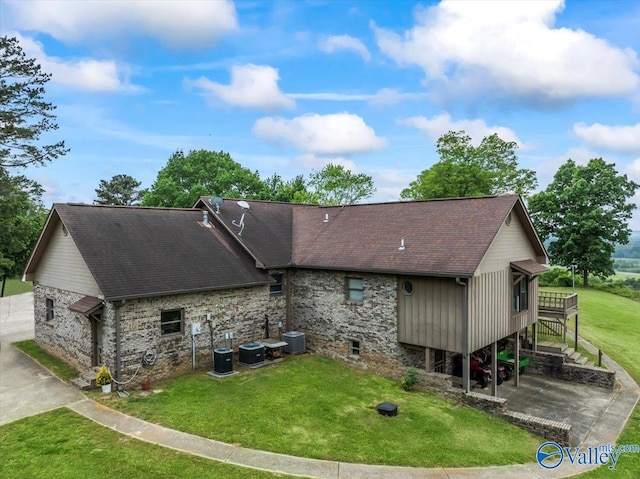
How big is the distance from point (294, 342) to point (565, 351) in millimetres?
12095

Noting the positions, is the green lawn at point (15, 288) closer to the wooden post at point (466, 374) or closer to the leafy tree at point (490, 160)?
the leafy tree at point (490, 160)

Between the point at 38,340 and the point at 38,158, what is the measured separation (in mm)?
10378

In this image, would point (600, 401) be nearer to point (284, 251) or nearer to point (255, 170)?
point (284, 251)

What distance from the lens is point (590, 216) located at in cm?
4125

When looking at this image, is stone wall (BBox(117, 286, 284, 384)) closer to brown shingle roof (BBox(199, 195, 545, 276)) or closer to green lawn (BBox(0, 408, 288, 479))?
brown shingle roof (BBox(199, 195, 545, 276))

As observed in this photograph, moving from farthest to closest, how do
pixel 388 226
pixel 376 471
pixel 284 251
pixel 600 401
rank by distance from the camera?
pixel 284 251 < pixel 388 226 < pixel 600 401 < pixel 376 471

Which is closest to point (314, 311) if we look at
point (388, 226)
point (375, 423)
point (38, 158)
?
point (388, 226)

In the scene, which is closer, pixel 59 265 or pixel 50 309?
pixel 59 265

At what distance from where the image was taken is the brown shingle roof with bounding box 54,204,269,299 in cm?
1473

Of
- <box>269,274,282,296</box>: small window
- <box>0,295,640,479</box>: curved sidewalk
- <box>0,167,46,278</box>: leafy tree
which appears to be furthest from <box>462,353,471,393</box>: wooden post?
<box>0,167,46,278</box>: leafy tree

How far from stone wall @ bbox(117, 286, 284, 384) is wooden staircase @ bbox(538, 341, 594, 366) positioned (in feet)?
40.3

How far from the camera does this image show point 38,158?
78.4 ft

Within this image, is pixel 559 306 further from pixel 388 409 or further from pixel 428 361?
pixel 388 409

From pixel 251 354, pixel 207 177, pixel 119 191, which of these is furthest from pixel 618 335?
pixel 119 191
